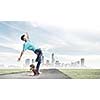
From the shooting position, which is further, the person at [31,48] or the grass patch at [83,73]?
the person at [31,48]

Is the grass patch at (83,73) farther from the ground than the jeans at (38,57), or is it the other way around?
the jeans at (38,57)

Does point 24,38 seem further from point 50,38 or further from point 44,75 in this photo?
point 44,75

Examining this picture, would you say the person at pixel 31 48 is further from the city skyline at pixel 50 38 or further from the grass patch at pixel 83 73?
the grass patch at pixel 83 73

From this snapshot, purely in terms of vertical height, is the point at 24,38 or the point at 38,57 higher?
the point at 24,38

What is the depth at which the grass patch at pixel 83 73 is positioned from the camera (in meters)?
3.09

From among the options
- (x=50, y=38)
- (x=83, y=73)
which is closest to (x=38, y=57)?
(x=50, y=38)

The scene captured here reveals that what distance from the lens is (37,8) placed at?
314 centimetres

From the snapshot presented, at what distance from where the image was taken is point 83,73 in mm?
3119

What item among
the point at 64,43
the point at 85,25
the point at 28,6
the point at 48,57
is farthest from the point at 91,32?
the point at 28,6

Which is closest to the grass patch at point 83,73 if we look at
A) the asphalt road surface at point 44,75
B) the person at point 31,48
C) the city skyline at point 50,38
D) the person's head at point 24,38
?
the asphalt road surface at point 44,75

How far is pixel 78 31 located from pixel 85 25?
0.10 m
